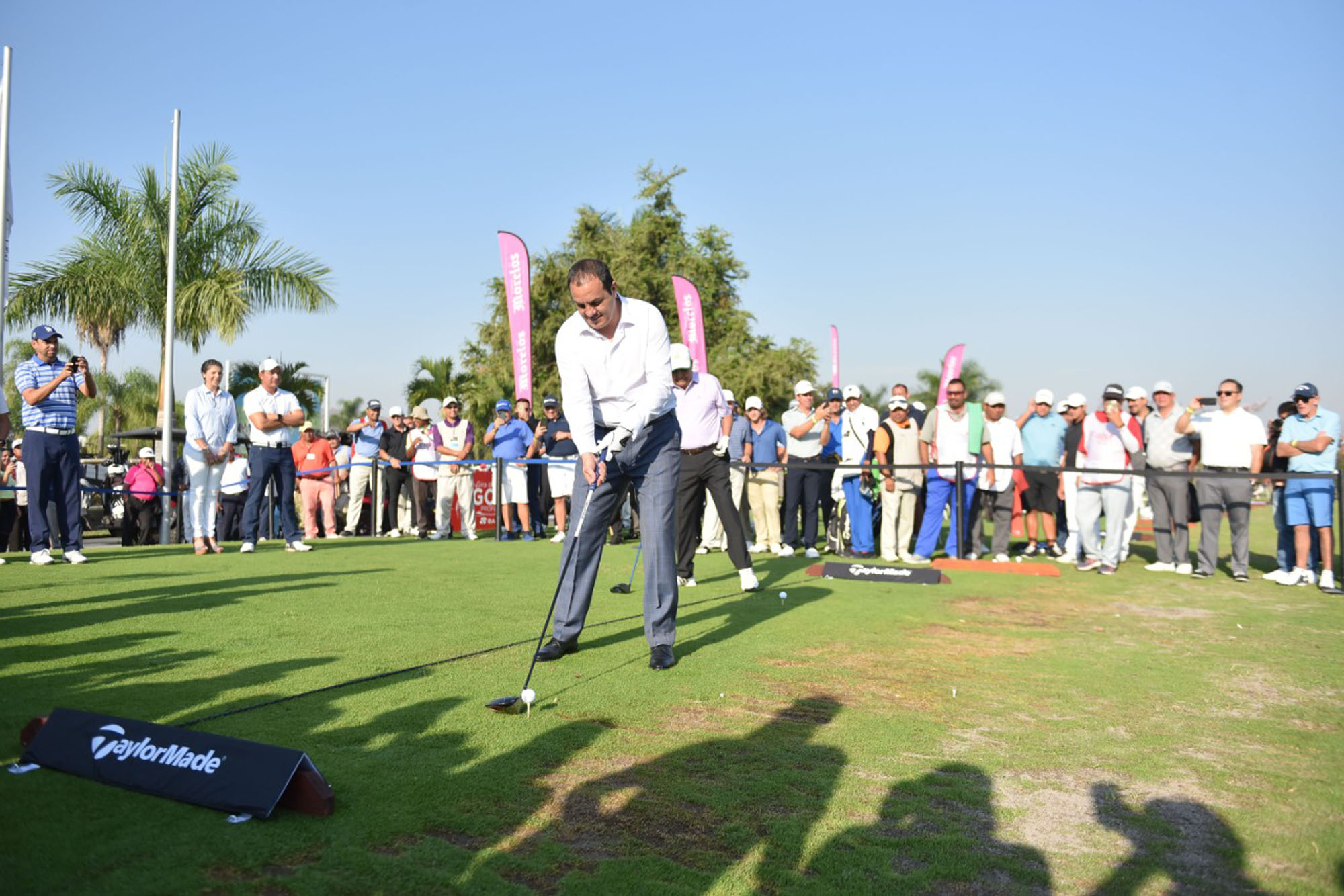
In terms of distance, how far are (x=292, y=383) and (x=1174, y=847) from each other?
35017 millimetres

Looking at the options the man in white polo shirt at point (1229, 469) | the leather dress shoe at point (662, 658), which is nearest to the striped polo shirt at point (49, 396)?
the leather dress shoe at point (662, 658)

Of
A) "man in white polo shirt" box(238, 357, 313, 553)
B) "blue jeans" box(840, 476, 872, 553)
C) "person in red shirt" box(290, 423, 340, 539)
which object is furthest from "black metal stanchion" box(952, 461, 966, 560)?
"person in red shirt" box(290, 423, 340, 539)

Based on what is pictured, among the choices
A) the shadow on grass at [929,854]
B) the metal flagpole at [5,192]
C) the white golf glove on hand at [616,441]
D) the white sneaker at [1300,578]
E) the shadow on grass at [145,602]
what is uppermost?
the metal flagpole at [5,192]

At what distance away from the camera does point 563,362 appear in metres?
5.90

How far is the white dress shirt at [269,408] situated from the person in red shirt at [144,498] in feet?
19.2

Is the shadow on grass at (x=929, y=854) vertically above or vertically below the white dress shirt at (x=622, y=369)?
below

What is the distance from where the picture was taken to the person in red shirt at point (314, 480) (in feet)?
51.5

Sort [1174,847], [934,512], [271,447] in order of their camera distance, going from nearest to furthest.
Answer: [1174,847]
[271,447]
[934,512]

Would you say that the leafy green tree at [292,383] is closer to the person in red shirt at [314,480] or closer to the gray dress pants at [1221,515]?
the person in red shirt at [314,480]

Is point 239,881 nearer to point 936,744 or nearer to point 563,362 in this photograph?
point 936,744

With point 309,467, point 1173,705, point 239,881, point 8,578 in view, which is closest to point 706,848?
point 239,881

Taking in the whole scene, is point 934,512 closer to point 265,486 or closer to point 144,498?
point 265,486

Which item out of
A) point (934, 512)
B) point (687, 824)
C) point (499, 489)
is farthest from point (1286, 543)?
point (687, 824)

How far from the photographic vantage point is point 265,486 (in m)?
12.4
